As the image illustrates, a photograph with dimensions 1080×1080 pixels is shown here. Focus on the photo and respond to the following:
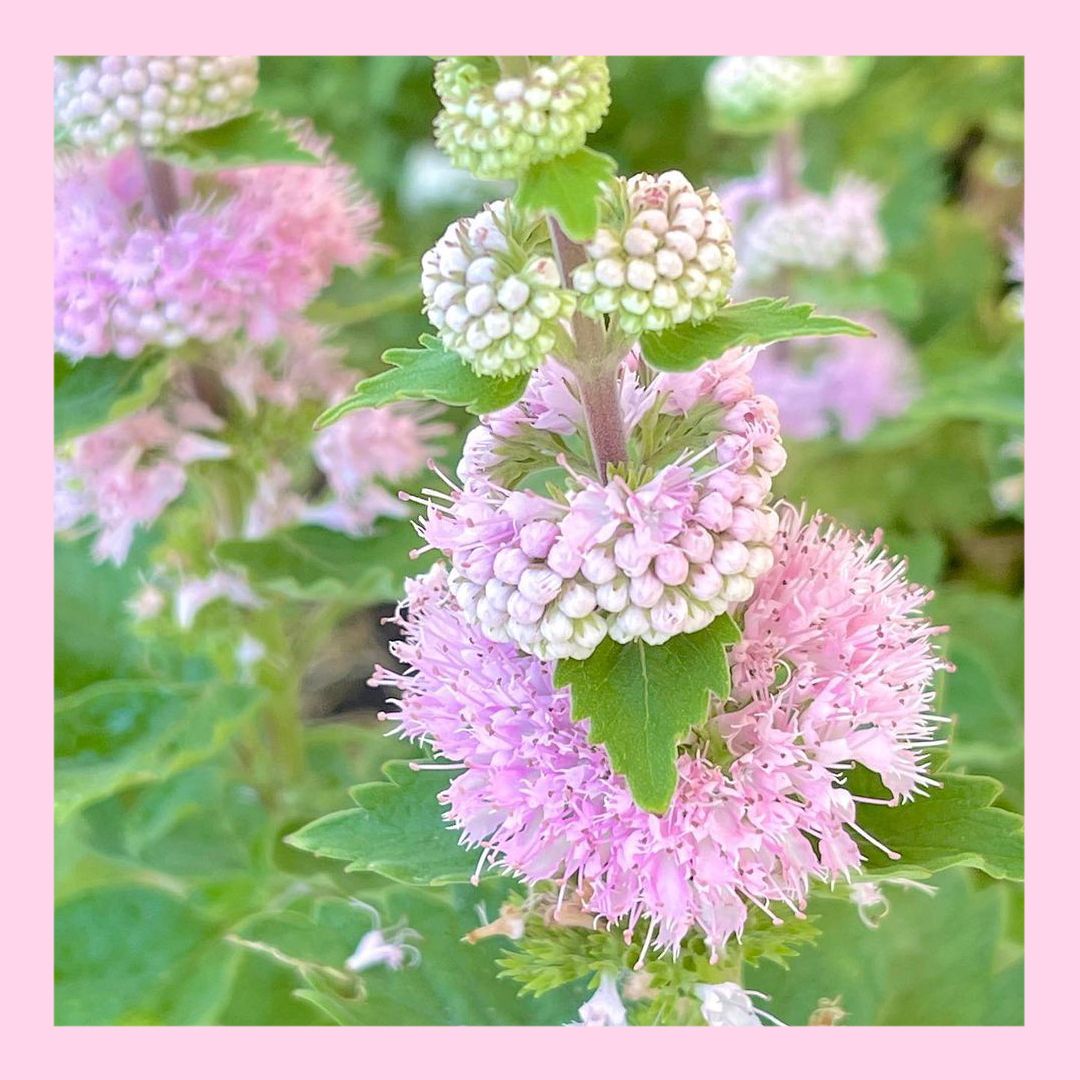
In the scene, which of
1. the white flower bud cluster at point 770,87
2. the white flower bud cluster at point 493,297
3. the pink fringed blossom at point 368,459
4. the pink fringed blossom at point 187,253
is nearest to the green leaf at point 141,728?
the pink fringed blossom at point 368,459

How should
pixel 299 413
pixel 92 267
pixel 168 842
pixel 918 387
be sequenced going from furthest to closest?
1. pixel 918 387
2. pixel 168 842
3. pixel 299 413
4. pixel 92 267

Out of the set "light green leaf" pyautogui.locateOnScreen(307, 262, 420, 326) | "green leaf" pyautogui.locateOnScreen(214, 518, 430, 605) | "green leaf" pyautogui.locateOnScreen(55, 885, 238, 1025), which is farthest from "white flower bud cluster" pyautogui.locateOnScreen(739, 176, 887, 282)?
"green leaf" pyautogui.locateOnScreen(55, 885, 238, 1025)

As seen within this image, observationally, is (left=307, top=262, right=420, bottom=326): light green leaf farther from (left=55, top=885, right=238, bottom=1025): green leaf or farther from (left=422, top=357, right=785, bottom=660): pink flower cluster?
(left=55, top=885, right=238, bottom=1025): green leaf

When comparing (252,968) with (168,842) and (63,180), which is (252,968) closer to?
(168,842)

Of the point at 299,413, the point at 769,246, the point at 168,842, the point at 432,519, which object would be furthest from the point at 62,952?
the point at 769,246

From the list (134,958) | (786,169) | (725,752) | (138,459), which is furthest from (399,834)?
(786,169)

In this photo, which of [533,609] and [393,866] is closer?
[533,609]

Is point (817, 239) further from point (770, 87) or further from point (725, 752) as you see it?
point (725, 752)

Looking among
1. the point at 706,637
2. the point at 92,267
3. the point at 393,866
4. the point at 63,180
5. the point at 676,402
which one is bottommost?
the point at 393,866
